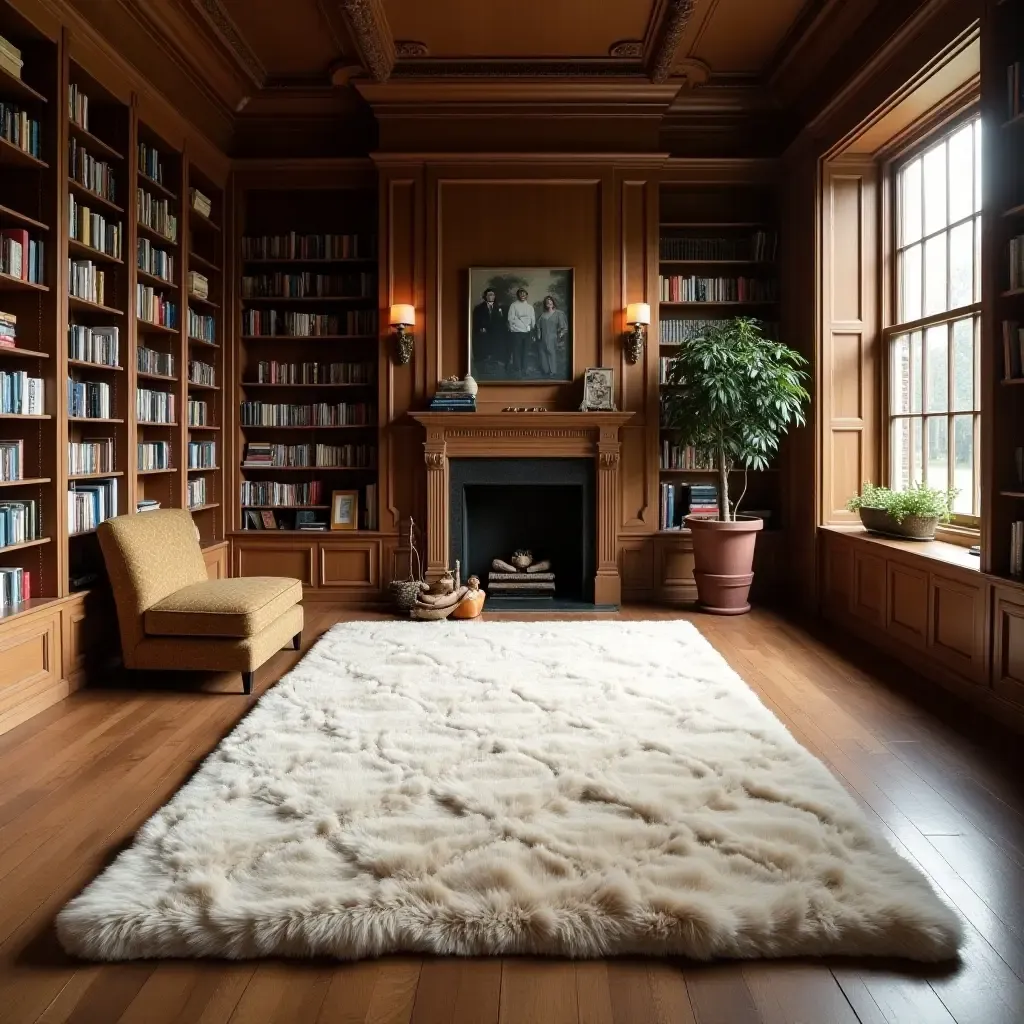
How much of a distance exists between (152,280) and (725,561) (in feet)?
13.4

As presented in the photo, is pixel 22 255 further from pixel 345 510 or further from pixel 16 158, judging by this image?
pixel 345 510

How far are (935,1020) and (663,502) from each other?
482cm

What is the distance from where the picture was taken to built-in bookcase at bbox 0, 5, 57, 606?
392 cm

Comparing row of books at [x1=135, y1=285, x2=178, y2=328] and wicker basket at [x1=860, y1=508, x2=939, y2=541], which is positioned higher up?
row of books at [x1=135, y1=285, x2=178, y2=328]

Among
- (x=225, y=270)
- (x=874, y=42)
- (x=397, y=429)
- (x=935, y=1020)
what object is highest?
(x=874, y=42)

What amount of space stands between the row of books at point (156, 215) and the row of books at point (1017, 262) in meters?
4.45

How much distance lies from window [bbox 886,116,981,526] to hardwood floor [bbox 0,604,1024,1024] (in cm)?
172

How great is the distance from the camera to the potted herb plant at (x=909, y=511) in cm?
477

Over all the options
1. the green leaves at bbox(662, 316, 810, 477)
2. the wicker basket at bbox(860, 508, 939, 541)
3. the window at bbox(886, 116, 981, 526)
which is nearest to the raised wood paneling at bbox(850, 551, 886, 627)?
the wicker basket at bbox(860, 508, 939, 541)

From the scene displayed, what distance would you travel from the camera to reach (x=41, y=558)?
3.98 meters

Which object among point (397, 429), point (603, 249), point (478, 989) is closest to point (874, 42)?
point (603, 249)

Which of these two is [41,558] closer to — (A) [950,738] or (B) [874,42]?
(A) [950,738]

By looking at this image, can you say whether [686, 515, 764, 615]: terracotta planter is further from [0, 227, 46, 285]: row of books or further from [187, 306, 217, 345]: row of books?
[0, 227, 46, 285]: row of books

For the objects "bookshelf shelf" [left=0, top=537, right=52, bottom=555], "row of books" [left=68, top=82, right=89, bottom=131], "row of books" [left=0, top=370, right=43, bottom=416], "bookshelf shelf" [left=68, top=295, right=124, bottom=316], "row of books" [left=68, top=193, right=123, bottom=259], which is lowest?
"bookshelf shelf" [left=0, top=537, right=52, bottom=555]
